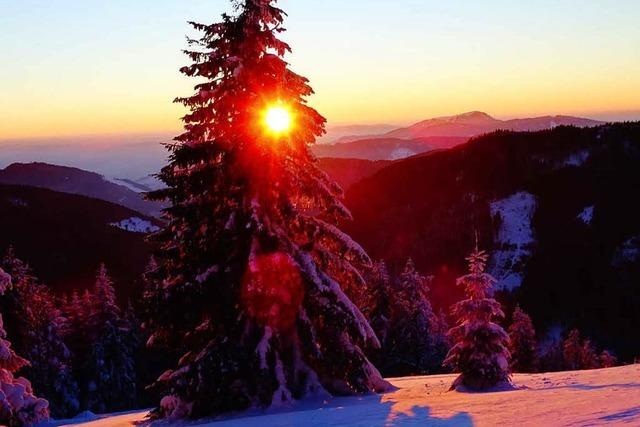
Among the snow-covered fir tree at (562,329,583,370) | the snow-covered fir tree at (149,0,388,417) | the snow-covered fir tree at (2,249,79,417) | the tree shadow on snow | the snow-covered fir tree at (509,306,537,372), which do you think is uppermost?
the snow-covered fir tree at (149,0,388,417)

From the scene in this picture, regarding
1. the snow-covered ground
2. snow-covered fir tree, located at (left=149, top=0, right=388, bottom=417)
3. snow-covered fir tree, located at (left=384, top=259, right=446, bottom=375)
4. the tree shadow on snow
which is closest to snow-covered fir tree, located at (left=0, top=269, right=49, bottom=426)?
snow-covered fir tree, located at (left=149, top=0, right=388, bottom=417)

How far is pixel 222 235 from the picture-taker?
14812mm

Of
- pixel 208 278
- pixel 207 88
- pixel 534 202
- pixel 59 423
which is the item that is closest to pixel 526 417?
pixel 208 278

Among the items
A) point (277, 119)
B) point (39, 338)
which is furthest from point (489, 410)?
point (39, 338)

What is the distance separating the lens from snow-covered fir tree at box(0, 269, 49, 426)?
16984mm

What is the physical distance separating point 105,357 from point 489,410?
135 feet

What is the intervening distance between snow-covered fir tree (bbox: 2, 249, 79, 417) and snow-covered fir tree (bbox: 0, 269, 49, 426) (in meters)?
14.6

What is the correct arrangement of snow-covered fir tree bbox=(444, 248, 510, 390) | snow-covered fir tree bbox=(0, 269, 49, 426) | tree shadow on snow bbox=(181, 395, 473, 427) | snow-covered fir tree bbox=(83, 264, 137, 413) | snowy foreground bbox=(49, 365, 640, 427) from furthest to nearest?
snow-covered fir tree bbox=(83, 264, 137, 413)
snow-covered fir tree bbox=(444, 248, 510, 390)
snow-covered fir tree bbox=(0, 269, 49, 426)
tree shadow on snow bbox=(181, 395, 473, 427)
snowy foreground bbox=(49, 365, 640, 427)

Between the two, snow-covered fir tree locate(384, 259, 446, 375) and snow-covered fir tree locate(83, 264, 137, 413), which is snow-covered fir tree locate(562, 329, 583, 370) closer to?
snow-covered fir tree locate(384, 259, 446, 375)

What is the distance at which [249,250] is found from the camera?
1497 centimetres

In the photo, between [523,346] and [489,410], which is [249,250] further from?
[523,346]

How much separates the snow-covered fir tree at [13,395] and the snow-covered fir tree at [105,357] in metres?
26.1

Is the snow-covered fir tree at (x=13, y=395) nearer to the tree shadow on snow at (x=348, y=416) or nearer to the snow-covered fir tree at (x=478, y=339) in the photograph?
the tree shadow on snow at (x=348, y=416)

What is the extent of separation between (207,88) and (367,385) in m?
8.38
